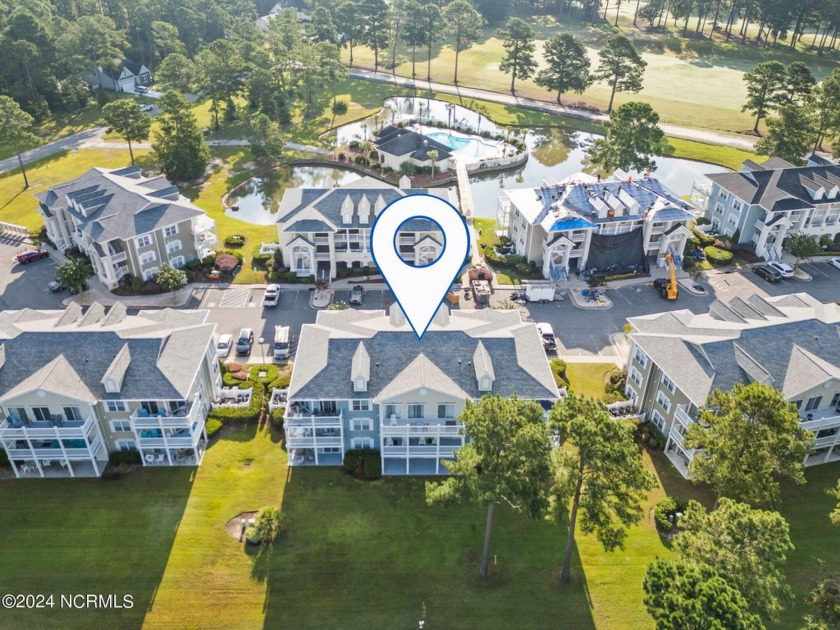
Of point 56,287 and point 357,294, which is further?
point 56,287

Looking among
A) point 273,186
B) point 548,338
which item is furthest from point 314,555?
point 273,186

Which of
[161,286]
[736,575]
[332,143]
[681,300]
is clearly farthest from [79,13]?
[736,575]

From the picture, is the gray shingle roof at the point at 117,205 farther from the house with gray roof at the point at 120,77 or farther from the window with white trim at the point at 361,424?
the house with gray roof at the point at 120,77

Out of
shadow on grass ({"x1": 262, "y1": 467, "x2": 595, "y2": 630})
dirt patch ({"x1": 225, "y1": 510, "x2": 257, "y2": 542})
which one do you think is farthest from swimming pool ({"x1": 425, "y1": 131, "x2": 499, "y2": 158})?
dirt patch ({"x1": 225, "y1": 510, "x2": 257, "y2": 542})

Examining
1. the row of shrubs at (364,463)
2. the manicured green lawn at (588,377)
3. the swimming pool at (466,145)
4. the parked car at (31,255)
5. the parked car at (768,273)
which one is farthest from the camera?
the swimming pool at (466,145)

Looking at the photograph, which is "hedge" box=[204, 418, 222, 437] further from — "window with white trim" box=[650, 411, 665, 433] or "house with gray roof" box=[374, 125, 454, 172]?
"house with gray roof" box=[374, 125, 454, 172]

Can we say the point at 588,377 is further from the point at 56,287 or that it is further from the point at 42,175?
the point at 42,175

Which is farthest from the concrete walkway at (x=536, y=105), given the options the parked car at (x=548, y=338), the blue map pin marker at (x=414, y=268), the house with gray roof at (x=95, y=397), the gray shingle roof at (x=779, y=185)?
the house with gray roof at (x=95, y=397)
